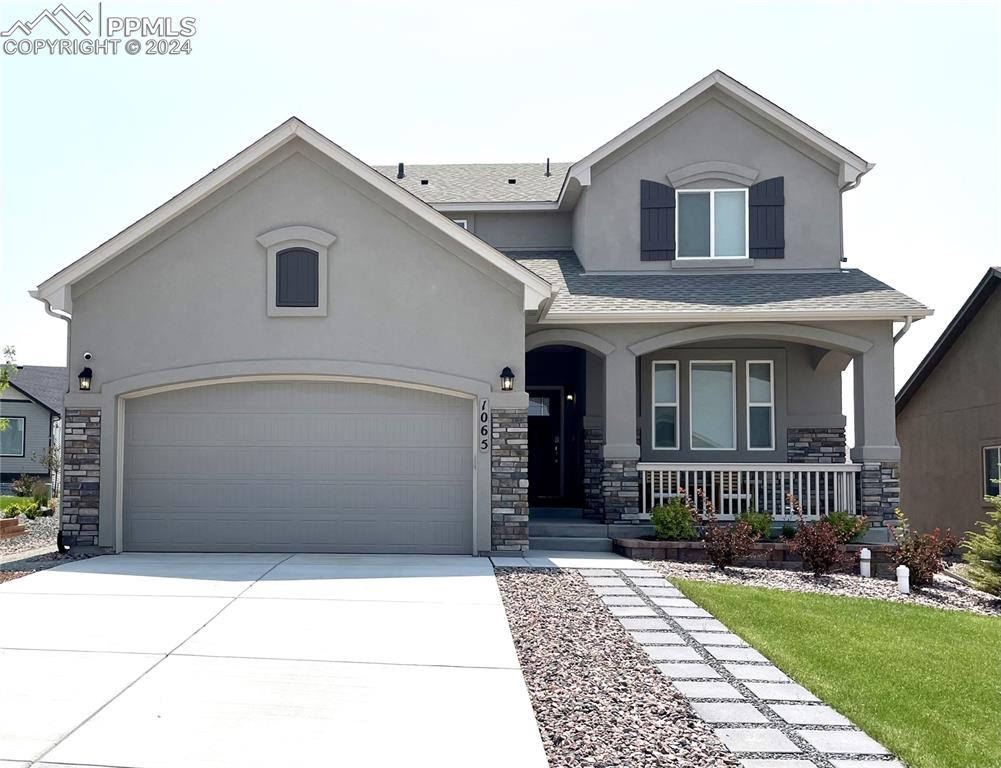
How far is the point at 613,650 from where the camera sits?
6.62 metres

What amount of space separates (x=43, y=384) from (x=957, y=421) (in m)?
32.2

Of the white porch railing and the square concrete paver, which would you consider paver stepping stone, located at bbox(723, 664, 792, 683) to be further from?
the white porch railing

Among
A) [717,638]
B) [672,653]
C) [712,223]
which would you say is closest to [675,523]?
[717,638]

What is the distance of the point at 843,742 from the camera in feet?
15.8

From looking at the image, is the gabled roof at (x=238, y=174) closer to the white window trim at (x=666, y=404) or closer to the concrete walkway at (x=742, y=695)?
the white window trim at (x=666, y=404)

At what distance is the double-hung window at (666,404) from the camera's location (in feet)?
47.6

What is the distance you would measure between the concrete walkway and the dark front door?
306 inches

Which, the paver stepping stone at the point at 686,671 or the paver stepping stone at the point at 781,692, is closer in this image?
the paver stepping stone at the point at 781,692

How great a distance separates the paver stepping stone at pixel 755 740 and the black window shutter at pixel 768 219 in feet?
35.7

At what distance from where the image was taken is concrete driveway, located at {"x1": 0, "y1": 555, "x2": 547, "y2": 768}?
4.57m

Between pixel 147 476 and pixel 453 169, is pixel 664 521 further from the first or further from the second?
pixel 453 169

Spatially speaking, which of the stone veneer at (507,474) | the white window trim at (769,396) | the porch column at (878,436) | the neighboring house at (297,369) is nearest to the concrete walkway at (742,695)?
the stone veneer at (507,474)

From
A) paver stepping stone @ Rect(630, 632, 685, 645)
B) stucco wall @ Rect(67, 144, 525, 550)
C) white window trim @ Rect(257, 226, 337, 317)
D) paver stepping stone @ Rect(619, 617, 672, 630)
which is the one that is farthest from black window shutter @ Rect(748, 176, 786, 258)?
paver stepping stone @ Rect(630, 632, 685, 645)

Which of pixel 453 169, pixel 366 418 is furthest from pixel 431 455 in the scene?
pixel 453 169
